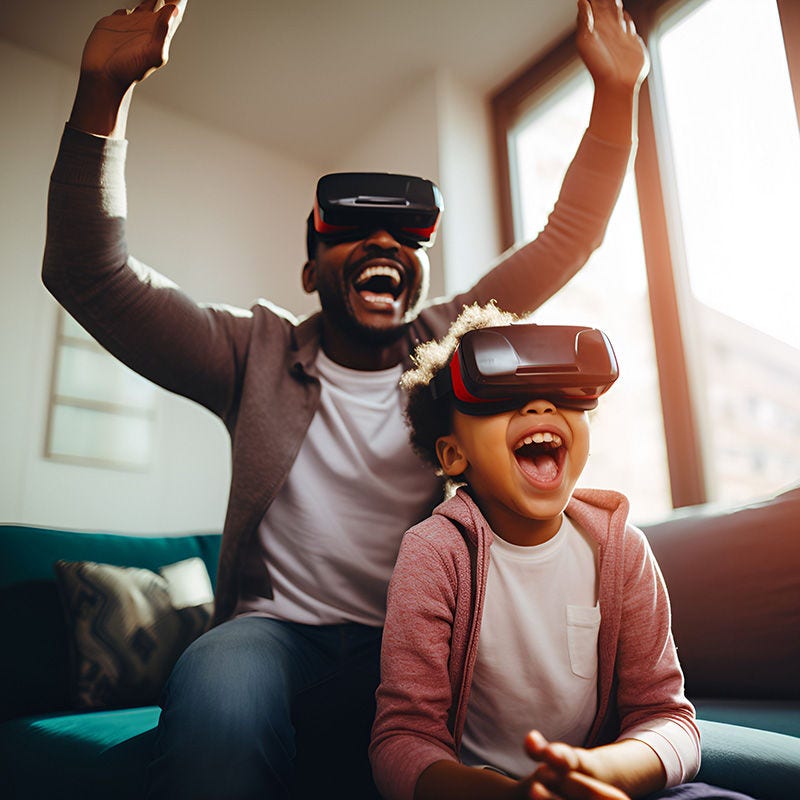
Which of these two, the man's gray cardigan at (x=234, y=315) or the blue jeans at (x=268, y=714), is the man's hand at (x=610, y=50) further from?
the blue jeans at (x=268, y=714)

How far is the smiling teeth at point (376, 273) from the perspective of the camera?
125 cm

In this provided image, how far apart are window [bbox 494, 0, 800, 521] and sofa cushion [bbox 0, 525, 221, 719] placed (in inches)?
51.3

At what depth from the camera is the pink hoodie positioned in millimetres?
749

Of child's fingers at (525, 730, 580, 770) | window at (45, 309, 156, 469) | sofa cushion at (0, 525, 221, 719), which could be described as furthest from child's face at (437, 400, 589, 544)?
window at (45, 309, 156, 469)

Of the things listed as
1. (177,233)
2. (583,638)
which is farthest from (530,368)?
(177,233)

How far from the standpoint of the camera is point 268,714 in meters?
0.86

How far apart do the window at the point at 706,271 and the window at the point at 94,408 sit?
1.68 metres

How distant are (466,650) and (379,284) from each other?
0.67 metres

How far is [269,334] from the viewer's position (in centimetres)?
129

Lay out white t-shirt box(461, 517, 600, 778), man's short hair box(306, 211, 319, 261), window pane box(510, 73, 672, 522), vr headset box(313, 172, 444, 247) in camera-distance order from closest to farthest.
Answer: white t-shirt box(461, 517, 600, 778), vr headset box(313, 172, 444, 247), man's short hair box(306, 211, 319, 261), window pane box(510, 73, 672, 522)

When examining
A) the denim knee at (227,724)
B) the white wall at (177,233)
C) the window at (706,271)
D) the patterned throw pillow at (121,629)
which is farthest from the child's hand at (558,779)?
the white wall at (177,233)

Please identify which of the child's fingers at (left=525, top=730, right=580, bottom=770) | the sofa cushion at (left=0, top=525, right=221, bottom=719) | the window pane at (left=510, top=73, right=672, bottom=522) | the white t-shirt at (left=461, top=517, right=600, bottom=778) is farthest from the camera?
the window pane at (left=510, top=73, right=672, bottom=522)

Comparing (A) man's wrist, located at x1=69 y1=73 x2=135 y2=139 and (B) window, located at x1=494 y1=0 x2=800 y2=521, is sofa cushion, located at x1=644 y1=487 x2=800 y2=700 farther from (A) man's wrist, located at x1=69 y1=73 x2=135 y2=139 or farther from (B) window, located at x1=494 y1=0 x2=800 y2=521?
(A) man's wrist, located at x1=69 y1=73 x2=135 y2=139

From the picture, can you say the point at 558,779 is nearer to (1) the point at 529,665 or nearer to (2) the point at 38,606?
(1) the point at 529,665
